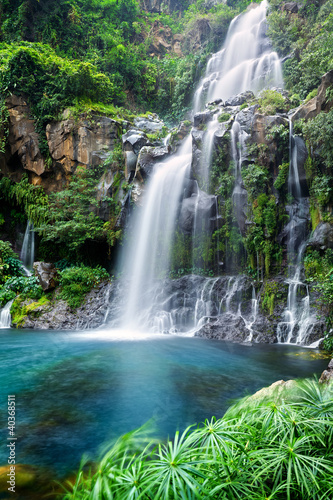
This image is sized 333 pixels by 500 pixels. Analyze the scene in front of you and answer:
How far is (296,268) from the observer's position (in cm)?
1126

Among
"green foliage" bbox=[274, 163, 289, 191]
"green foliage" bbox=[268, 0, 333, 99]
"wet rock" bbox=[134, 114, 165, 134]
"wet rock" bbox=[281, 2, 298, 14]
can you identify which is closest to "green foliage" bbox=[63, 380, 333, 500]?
"green foliage" bbox=[274, 163, 289, 191]

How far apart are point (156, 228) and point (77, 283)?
15.0 ft

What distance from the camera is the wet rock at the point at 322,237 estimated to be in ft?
33.9

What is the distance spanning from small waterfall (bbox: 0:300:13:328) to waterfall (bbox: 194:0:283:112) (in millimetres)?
18972

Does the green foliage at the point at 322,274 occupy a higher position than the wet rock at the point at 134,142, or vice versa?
the wet rock at the point at 134,142

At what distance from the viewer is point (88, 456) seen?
131 inches

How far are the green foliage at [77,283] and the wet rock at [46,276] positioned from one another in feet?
1.24

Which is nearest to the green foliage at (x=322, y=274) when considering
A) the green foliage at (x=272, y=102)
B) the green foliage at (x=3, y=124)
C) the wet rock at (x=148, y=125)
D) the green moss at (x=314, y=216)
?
the green moss at (x=314, y=216)

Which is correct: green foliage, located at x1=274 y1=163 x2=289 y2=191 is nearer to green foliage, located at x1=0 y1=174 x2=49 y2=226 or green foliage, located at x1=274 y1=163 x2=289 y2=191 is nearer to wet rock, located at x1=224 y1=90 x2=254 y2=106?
wet rock, located at x1=224 y1=90 x2=254 y2=106

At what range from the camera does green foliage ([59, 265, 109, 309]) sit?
13.3 m

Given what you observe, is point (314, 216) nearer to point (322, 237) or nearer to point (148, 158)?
point (322, 237)

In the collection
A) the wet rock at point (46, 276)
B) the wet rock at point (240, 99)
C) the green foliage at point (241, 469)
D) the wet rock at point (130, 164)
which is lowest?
the green foliage at point (241, 469)

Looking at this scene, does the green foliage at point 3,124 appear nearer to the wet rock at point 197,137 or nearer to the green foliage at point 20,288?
the green foliage at point 20,288

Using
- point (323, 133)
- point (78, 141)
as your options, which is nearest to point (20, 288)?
point (78, 141)
